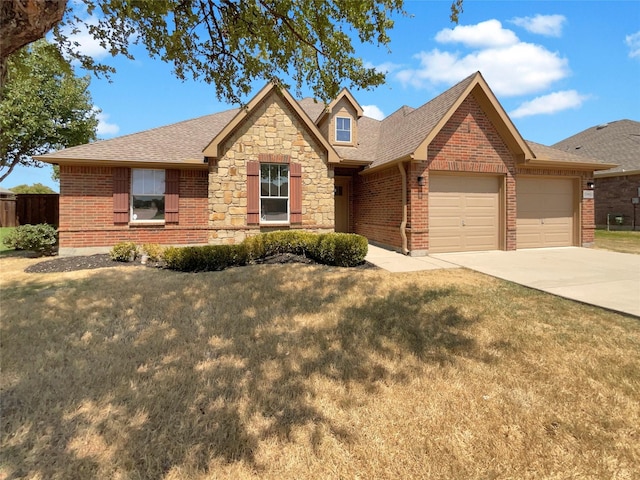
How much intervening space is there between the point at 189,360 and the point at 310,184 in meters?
8.89

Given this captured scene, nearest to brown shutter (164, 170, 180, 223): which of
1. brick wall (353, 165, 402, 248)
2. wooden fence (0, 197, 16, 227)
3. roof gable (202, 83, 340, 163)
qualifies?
roof gable (202, 83, 340, 163)

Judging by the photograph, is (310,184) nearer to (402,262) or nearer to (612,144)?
(402,262)

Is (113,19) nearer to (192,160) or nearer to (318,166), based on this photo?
(192,160)

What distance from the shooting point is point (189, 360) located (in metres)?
3.97

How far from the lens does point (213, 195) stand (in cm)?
1120

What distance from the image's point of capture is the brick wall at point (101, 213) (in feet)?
36.2

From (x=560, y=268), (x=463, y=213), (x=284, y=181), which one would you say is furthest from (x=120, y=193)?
(x=560, y=268)

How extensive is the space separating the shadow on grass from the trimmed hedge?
1.46m

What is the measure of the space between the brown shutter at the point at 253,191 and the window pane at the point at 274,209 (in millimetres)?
329

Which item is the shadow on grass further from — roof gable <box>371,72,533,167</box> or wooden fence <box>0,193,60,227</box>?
wooden fence <box>0,193,60,227</box>

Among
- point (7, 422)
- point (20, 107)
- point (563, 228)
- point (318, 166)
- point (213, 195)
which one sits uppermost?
point (20, 107)

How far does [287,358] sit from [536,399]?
2.53 m

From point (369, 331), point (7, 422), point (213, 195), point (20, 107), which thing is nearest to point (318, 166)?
point (213, 195)

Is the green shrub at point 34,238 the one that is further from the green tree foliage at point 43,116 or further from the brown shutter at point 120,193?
the green tree foliage at point 43,116
